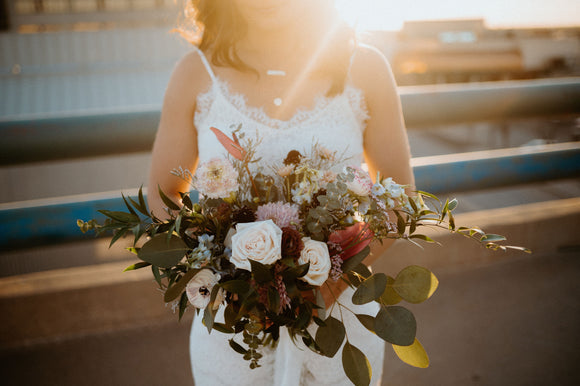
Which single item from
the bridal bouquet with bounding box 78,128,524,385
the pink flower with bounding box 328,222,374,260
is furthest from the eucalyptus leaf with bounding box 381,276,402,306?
the pink flower with bounding box 328,222,374,260

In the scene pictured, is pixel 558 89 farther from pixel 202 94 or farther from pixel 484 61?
pixel 484 61

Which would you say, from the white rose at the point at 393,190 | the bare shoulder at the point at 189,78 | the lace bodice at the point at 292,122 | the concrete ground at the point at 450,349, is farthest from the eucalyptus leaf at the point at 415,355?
the concrete ground at the point at 450,349

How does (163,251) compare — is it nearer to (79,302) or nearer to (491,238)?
(491,238)

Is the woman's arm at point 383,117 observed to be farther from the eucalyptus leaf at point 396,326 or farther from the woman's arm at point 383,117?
the eucalyptus leaf at point 396,326

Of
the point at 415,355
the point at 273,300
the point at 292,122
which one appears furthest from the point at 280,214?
the point at 292,122

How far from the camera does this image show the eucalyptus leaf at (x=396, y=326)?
3.12 ft

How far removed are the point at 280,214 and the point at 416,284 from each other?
0.34m

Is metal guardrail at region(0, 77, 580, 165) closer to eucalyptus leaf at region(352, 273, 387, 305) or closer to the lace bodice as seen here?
the lace bodice

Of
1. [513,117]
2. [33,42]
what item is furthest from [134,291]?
[33,42]

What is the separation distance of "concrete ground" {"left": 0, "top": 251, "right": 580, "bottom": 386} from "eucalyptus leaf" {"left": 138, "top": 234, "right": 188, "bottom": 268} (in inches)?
73.8

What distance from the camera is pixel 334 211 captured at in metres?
1.02

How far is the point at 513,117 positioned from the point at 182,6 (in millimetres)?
2462

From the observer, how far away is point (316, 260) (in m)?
0.95

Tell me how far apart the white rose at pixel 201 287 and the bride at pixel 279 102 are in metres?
0.47
